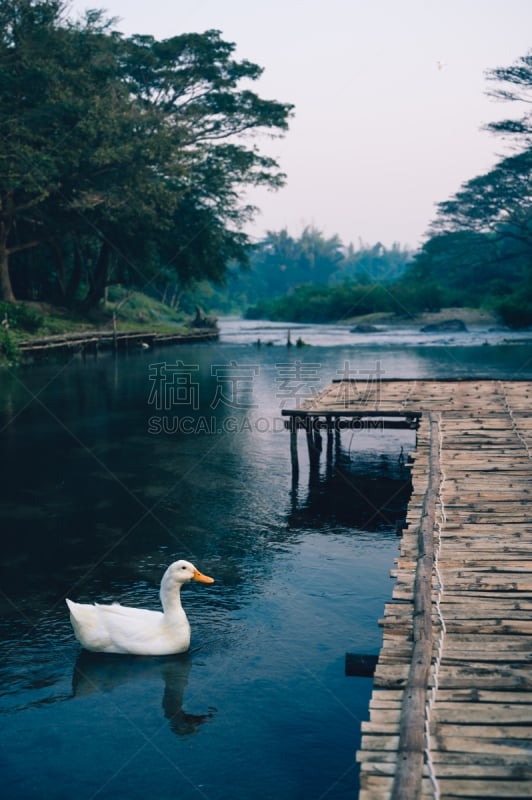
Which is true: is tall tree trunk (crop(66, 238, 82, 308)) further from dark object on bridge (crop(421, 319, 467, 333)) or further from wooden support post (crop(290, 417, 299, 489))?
wooden support post (crop(290, 417, 299, 489))

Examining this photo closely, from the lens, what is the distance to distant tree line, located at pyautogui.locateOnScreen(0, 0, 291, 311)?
1587 inches

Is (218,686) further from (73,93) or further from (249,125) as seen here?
(249,125)

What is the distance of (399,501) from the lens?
613 inches

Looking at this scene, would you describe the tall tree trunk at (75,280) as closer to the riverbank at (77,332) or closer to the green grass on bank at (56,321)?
the green grass on bank at (56,321)

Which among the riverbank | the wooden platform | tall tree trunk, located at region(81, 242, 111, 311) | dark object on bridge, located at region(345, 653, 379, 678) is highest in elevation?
tall tree trunk, located at region(81, 242, 111, 311)

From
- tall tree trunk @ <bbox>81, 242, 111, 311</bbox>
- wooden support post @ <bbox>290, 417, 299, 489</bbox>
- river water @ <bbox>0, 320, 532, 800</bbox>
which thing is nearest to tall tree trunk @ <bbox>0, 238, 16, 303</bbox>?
tall tree trunk @ <bbox>81, 242, 111, 311</bbox>

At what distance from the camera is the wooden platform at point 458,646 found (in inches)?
197

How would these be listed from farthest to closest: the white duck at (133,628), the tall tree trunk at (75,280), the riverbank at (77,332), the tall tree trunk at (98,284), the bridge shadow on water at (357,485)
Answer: the tall tree trunk at (98,284) → the tall tree trunk at (75,280) → the riverbank at (77,332) → the bridge shadow on water at (357,485) → the white duck at (133,628)

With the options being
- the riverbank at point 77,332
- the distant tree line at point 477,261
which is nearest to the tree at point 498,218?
the distant tree line at point 477,261

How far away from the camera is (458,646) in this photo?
6.63 meters

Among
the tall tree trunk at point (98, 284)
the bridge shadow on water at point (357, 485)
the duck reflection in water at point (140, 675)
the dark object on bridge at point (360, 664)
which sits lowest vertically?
the duck reflection in water at point (140, 675)

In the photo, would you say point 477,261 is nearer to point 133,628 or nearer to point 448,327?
A: point 448,327

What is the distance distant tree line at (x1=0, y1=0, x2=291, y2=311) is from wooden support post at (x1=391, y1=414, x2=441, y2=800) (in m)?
34.2

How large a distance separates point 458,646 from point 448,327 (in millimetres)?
59740
